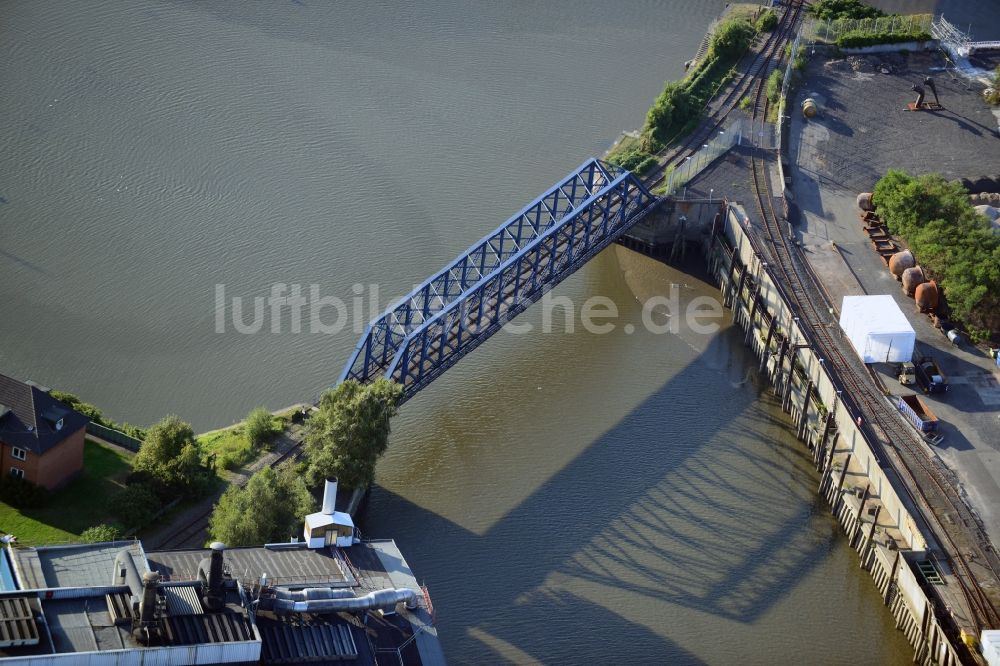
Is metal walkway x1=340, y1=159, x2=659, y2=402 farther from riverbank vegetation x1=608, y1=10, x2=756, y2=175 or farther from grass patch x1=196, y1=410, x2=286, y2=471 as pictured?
riverbank vegetation x1=608, y1=10, x2=756, y2=175

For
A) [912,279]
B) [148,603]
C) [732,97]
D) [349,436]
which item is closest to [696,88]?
[732,97]

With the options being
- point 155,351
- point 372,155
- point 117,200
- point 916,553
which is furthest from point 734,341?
point 117,200

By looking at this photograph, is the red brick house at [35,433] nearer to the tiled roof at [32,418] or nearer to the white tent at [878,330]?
the tiled roof at [32,418]

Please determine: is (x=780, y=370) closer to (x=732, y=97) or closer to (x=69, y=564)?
(x=732, y=97)

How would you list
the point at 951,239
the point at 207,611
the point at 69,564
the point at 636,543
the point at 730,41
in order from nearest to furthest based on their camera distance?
the point at 207,611, the point at 69,564, the point at 636,543, the point at 951,239, the point at 730,41

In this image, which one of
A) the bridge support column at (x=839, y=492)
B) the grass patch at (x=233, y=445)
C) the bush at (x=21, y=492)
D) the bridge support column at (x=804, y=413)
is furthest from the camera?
the bridge support column at (x=804, y=413)

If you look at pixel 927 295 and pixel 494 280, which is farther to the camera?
pixel 927 295

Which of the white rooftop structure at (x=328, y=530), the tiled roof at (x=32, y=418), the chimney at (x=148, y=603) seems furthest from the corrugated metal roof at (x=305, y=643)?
the tiled roof at (x=32, y=418)
